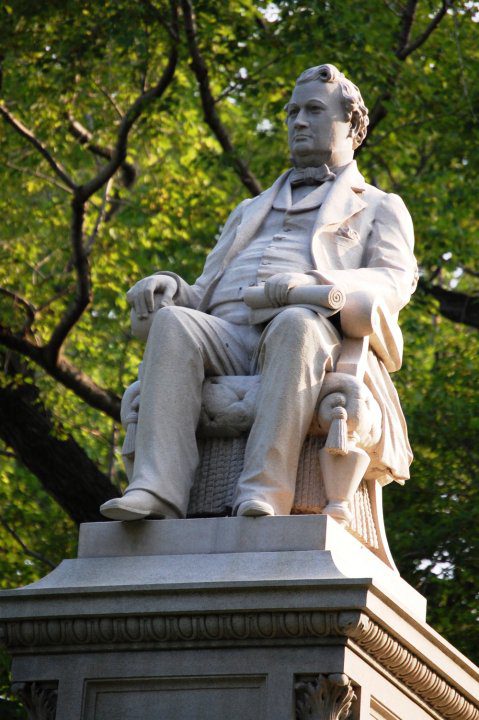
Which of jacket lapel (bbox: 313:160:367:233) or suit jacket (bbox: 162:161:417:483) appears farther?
jacket lapel (bbox: 313:160:367:233)

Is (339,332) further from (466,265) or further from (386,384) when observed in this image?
(466,265)

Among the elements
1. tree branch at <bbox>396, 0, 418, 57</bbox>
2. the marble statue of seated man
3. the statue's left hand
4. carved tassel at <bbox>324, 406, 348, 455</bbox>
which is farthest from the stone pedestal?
tree branch at <bbox>396, 0, 418, 57</bbox>

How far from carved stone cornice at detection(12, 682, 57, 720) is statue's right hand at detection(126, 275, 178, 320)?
1.93 metres

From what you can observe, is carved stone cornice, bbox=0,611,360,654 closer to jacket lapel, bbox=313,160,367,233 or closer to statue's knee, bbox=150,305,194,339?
statue's knee, bbox=150,305,194,339

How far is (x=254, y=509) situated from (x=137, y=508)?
0.53m

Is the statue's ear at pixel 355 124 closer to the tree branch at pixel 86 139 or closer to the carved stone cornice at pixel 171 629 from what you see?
the carved stone cornice at pixel 171 629

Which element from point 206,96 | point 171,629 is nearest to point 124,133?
point 206,96

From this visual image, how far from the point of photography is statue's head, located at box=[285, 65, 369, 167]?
910 cm

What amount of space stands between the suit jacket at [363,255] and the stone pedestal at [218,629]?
749 mm

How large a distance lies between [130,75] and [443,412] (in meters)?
4.16

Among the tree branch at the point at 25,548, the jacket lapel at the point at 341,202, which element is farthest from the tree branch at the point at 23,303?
the jacket lapel at the point at 341,202

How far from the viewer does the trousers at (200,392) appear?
7.88m

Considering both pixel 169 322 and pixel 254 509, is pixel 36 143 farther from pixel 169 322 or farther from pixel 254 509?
pixel 254 509

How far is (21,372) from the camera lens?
1461 cm
